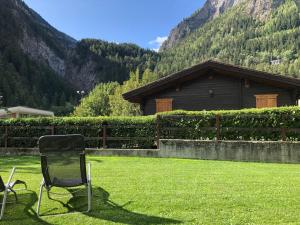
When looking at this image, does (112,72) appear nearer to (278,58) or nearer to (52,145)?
(278,58)

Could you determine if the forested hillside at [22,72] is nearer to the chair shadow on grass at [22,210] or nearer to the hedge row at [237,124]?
the hedge row at [237,124]

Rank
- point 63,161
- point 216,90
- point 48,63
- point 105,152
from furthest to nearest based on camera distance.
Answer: point 48,63 → point 216,90 → point 105,152 → point 63,161

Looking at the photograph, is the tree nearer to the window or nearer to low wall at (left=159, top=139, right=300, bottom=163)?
the window

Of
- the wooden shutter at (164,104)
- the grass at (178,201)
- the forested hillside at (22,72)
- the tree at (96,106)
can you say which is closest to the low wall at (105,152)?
the grass at (178,201)

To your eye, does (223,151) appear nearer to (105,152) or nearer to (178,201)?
(105,152)

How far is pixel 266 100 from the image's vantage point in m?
21.7

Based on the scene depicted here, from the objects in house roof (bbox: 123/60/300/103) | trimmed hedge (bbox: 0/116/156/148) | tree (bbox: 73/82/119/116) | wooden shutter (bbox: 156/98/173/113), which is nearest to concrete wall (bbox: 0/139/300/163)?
trimmed hedge (bbox: 0/116/156/148)

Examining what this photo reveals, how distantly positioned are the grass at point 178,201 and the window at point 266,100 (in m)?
12.0

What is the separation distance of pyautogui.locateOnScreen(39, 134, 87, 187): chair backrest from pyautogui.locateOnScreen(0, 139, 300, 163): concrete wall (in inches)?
351

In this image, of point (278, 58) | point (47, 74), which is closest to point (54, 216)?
point (47, 74)

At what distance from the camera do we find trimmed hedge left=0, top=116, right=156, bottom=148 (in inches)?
700

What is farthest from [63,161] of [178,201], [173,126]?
[173,126]

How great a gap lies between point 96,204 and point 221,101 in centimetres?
1676

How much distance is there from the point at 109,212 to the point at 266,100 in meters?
16.9
